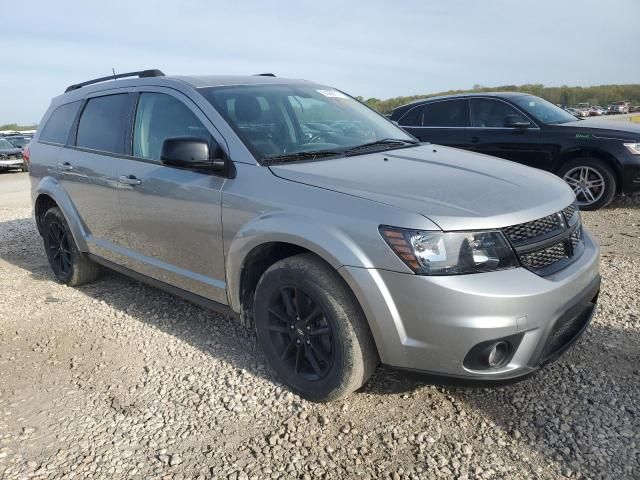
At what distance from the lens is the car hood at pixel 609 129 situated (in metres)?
6.84

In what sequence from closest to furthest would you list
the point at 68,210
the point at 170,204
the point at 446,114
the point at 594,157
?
1. the point at 170,204
2. the point at 68,210
3. the point at 594,157
4. the point at 446,114

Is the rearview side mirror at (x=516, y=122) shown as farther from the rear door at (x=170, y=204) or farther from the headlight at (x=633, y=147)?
the rear door at (x=170, y=204)

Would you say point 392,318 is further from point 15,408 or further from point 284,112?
point 15,408

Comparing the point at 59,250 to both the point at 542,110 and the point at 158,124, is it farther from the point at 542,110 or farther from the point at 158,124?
the point at 542,110

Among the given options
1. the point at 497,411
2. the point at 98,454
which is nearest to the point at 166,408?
the point at 98,454

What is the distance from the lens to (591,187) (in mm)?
7043

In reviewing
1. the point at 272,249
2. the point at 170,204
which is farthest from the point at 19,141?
the point at 272,249

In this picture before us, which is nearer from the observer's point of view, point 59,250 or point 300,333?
point 300,333

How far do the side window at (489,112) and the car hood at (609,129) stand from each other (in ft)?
2.47

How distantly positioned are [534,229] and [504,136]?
545cm

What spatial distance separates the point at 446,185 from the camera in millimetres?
2693

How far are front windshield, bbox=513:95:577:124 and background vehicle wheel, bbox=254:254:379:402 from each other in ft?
19.4

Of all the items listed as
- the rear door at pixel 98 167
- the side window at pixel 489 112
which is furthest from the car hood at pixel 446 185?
the side window at pixel 489 112

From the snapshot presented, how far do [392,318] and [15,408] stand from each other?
219 cm
